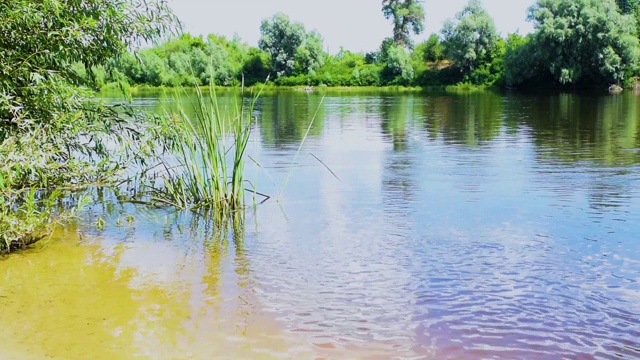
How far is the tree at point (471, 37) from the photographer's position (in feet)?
213

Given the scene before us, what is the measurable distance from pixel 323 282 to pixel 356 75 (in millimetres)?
68842

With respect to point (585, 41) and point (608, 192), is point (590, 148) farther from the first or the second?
point (585, 41)

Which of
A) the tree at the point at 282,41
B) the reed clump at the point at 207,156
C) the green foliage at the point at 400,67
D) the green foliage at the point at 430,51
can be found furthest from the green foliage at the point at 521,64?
the reed clump at the point at 207,156

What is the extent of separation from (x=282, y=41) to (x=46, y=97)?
73517mm

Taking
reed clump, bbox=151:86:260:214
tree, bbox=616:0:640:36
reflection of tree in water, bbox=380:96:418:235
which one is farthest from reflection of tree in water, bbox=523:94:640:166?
tree, bbox=616:0:640:36

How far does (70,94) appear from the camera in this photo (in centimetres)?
710

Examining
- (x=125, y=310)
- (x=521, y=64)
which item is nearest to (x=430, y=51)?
(x=521, y=64)

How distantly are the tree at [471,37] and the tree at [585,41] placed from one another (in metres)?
12.8

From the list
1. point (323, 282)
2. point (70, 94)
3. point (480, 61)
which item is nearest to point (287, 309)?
point (323, 282)

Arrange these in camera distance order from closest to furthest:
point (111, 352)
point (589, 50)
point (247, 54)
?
point (111, 352) → point (589, 50) → point (247, 54)

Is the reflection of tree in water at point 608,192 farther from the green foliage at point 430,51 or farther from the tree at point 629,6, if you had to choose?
the green foliage at point 430,51

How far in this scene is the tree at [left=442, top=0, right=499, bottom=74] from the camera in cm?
6506

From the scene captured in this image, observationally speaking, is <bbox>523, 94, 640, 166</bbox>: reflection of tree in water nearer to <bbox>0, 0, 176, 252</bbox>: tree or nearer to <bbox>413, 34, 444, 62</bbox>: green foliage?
<bbox>0, 0, 176, 252</bbox>: tree

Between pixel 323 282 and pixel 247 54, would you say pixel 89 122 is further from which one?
pixel 247 54
